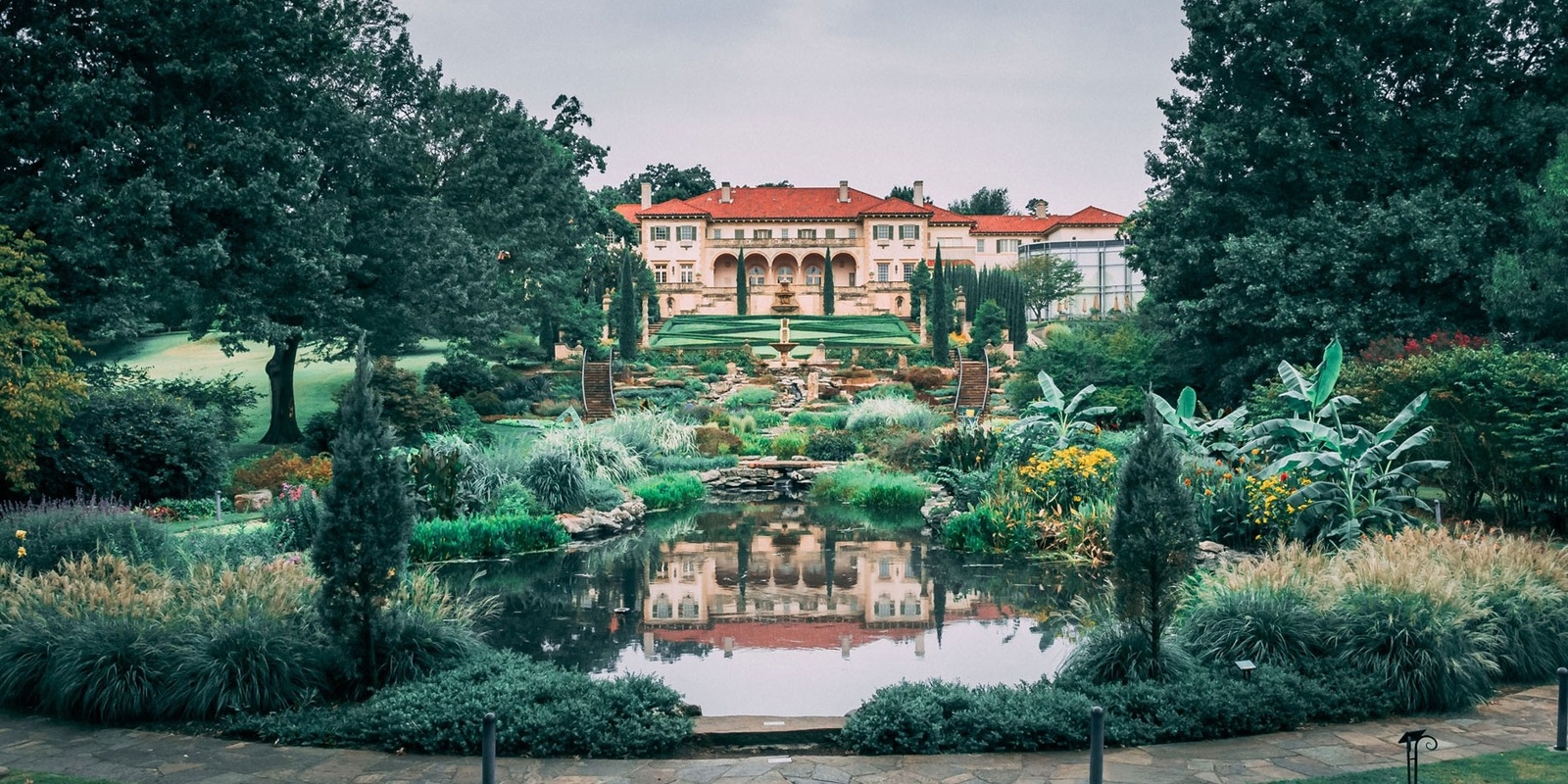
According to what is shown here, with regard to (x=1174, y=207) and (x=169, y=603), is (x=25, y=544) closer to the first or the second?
(x=169, y=603)

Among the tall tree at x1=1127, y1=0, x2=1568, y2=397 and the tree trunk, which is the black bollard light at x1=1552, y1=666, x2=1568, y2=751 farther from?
the tree trunk

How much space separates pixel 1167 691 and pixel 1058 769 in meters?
0.97

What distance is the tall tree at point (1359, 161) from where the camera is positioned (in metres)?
17.9

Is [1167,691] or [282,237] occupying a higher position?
[282,237]

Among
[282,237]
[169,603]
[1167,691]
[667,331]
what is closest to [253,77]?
[282,237]

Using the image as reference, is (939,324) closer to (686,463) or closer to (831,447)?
(831,447)

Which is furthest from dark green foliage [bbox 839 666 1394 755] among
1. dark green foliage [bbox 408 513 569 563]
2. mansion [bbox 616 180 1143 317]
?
mansion [bbox 616 180 1143 317]

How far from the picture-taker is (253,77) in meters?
19.0

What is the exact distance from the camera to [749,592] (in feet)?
33.9

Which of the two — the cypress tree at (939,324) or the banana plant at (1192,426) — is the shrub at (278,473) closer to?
the banana plant at (1192,426)

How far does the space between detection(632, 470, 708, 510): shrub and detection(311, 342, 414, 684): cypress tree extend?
969cm

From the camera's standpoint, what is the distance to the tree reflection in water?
27.9 ft

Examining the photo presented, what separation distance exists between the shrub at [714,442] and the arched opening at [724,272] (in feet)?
152

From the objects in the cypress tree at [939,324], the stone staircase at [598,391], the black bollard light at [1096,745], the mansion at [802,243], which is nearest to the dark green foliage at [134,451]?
the black bollard light at [1096,745]
